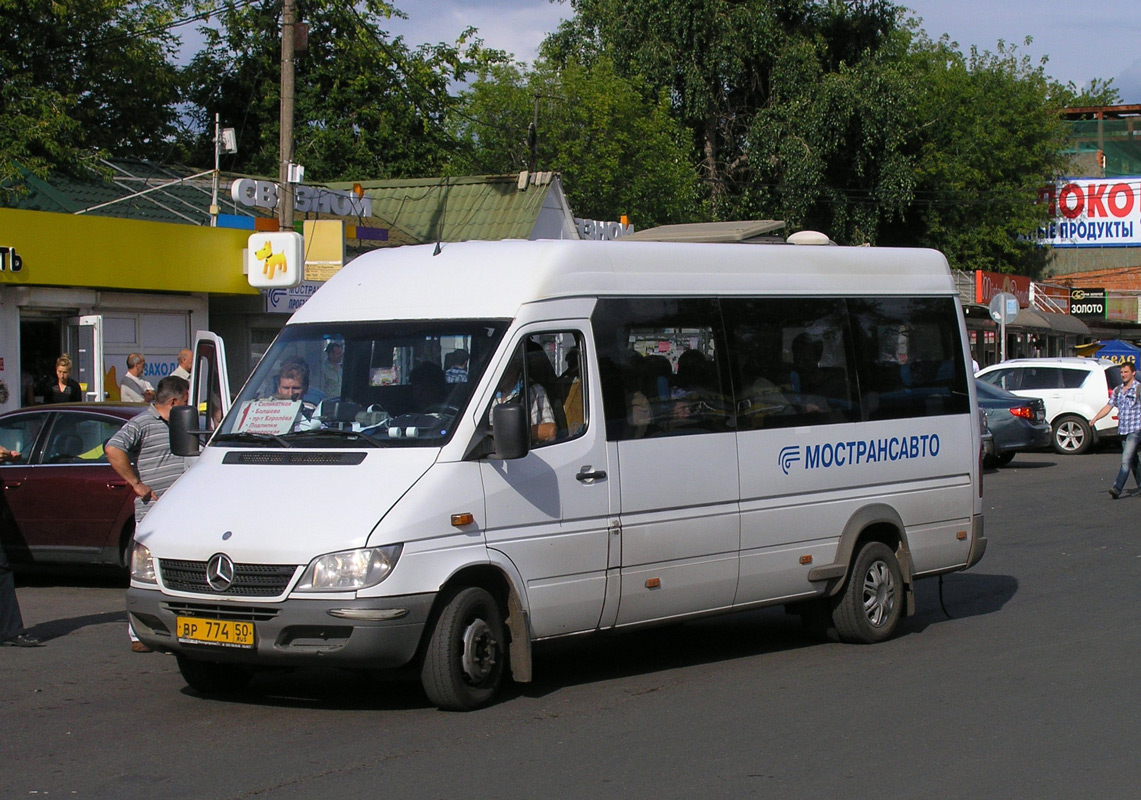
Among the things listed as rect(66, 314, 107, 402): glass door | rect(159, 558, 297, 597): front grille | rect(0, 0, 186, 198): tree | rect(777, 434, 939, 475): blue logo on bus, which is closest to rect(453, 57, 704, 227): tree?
rect(0, 0, 186, 198): tree

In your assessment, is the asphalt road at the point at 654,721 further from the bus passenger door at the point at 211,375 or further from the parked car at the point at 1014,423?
the parked car at the point at 1014,423

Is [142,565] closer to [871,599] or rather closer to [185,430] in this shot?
[185,430]

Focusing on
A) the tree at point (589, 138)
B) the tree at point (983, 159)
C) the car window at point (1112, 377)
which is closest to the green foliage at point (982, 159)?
the tree at point (983, 159)

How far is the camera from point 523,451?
7.03 meters

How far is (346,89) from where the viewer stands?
128 ft

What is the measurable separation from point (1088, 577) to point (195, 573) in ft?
26.9

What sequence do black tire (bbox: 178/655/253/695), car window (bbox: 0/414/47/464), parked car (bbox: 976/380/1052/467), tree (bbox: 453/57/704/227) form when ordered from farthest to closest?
tree (bbox: 453/57/704/227) < parked car (bbox: 976/380/1052/467) < car window (bbox: 0/414/47/464) < black tire (bbox: 178/655/253/695)

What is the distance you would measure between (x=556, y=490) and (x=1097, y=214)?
60984mm

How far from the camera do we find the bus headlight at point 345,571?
657 cm

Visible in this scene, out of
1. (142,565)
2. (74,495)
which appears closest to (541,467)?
(142,565)

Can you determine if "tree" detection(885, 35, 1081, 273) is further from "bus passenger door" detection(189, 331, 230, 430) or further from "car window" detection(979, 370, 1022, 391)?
"bus passenger door" detection(189, 331, 230, 430)

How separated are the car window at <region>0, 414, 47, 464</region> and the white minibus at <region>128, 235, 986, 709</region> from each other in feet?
15.2

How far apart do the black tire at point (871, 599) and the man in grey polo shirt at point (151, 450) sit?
4475 millimetres

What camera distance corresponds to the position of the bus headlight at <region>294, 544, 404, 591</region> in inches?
259
